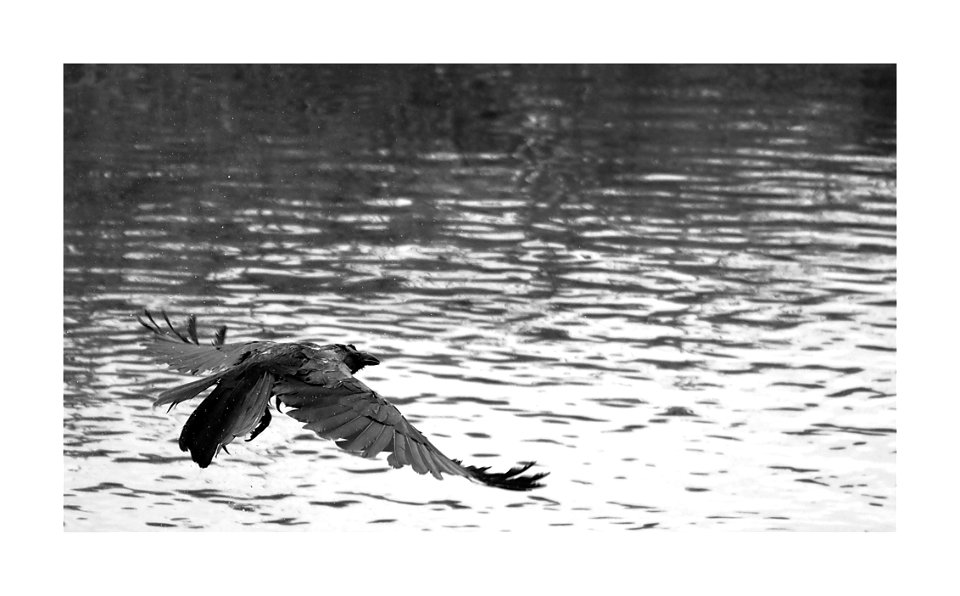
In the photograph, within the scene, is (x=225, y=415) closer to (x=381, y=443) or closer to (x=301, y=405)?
(x=301, y=405)

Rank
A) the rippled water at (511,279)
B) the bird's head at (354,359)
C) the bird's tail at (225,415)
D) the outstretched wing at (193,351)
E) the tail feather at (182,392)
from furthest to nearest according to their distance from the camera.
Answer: the rippled water at (511,279)
the bird's head at (354,359)
the outstretched wing at (193,351)
the tail feather at (182,392)
the bird's tail at (225,415)

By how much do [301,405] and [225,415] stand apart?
9.1 inches

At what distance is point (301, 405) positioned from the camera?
14.9 ft

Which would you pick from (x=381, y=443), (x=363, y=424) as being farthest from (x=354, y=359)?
(x=381, y=443)

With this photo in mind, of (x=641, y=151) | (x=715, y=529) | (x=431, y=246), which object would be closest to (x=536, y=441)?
(x=715, y=529)

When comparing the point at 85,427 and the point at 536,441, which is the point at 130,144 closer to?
the point at 85,427

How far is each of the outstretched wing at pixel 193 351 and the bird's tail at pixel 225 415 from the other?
17 cm

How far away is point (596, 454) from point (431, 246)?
1.80 meters

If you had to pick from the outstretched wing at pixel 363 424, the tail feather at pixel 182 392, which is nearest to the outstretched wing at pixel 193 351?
the tail feather at pixel 182 392

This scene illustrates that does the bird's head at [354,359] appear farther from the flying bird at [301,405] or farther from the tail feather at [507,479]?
the tail feather at [507,479]

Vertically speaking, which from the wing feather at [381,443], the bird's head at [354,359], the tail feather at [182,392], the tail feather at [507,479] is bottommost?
the tail feather at [507,479]

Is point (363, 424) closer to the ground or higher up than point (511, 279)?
closer to the ground

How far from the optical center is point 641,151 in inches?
320

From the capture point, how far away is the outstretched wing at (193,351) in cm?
481
